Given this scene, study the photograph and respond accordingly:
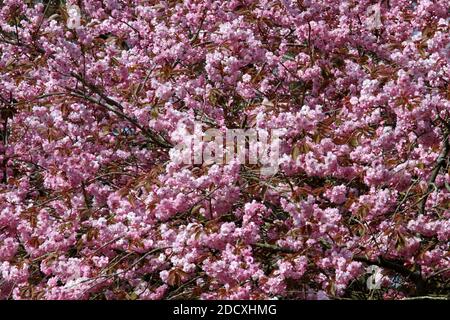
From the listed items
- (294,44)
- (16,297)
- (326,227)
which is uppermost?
(294,44)

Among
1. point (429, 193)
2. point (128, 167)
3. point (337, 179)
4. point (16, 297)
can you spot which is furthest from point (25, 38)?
point (429, 193)

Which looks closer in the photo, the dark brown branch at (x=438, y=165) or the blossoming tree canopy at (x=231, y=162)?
the blossoming tree canopy at (x=231, y=162)

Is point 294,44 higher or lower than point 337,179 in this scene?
higher

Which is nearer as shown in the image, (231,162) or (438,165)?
(231,162)

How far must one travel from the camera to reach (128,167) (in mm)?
5395

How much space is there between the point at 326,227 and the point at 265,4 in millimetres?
1996

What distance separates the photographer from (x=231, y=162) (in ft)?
13.5

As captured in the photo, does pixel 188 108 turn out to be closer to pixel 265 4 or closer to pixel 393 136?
pixel 265 4

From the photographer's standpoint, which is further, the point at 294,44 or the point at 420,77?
Answer: the point at 294,44

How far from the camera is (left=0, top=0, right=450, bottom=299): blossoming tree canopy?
4094mm

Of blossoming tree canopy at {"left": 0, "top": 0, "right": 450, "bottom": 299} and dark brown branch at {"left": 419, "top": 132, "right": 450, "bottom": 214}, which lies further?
dark brown branch at {"left": 419, "top": 132, "right": 450, "bottom": 214}

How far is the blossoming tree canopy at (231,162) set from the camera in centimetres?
409

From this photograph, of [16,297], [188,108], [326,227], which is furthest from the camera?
[188,108]

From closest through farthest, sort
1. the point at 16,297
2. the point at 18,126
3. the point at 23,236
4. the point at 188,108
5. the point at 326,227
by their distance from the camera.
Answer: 1. the point at 326,227
2. the point at 16,297
3. the point at 23,236
4. the point at 188,108
5. the point at 18,126
